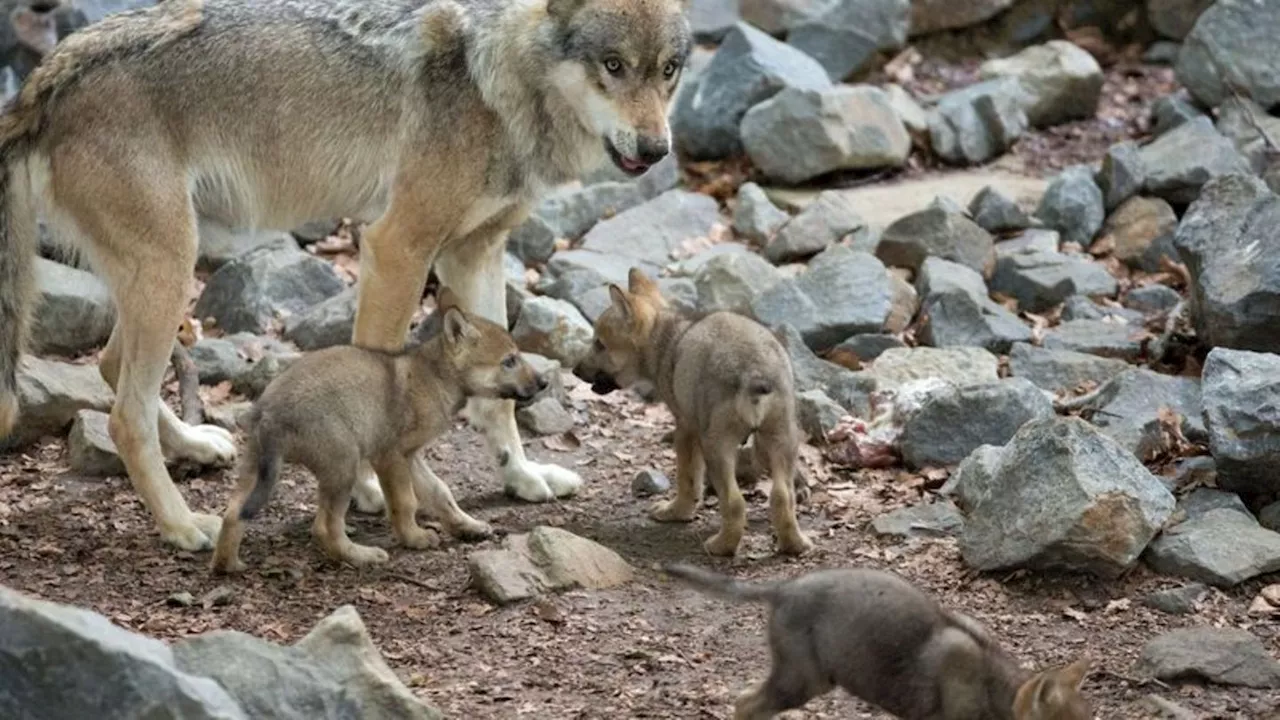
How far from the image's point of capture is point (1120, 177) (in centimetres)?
1251

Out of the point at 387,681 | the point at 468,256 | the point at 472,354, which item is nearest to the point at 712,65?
the point at 468,256

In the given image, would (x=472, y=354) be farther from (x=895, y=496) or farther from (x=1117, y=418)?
(x=1117, y=418)

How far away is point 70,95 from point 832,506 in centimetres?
364

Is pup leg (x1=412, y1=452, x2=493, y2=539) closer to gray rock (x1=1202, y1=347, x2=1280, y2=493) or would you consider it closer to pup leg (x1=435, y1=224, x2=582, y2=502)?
pup leg (x1=435, y1=224, x2=582, y2=502)

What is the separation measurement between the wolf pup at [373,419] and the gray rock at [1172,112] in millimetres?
7783

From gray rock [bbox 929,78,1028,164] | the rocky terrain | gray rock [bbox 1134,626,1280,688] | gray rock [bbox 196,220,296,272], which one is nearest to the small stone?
the rocky terrain

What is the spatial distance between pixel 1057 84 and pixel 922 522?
7.80 metres

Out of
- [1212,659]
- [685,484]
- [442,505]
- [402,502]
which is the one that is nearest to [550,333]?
[685,484]

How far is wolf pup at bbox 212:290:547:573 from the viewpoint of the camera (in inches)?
273

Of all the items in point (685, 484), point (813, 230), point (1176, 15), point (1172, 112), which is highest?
point (685, 484)

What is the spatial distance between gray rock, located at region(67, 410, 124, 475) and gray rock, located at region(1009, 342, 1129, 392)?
4.46 m

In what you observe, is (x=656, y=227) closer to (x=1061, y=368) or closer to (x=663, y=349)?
(x=1061, y=368)

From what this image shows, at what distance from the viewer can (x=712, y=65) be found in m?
13.9

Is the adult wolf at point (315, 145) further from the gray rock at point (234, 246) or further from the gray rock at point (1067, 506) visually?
the gray rock at point (234, 246)
